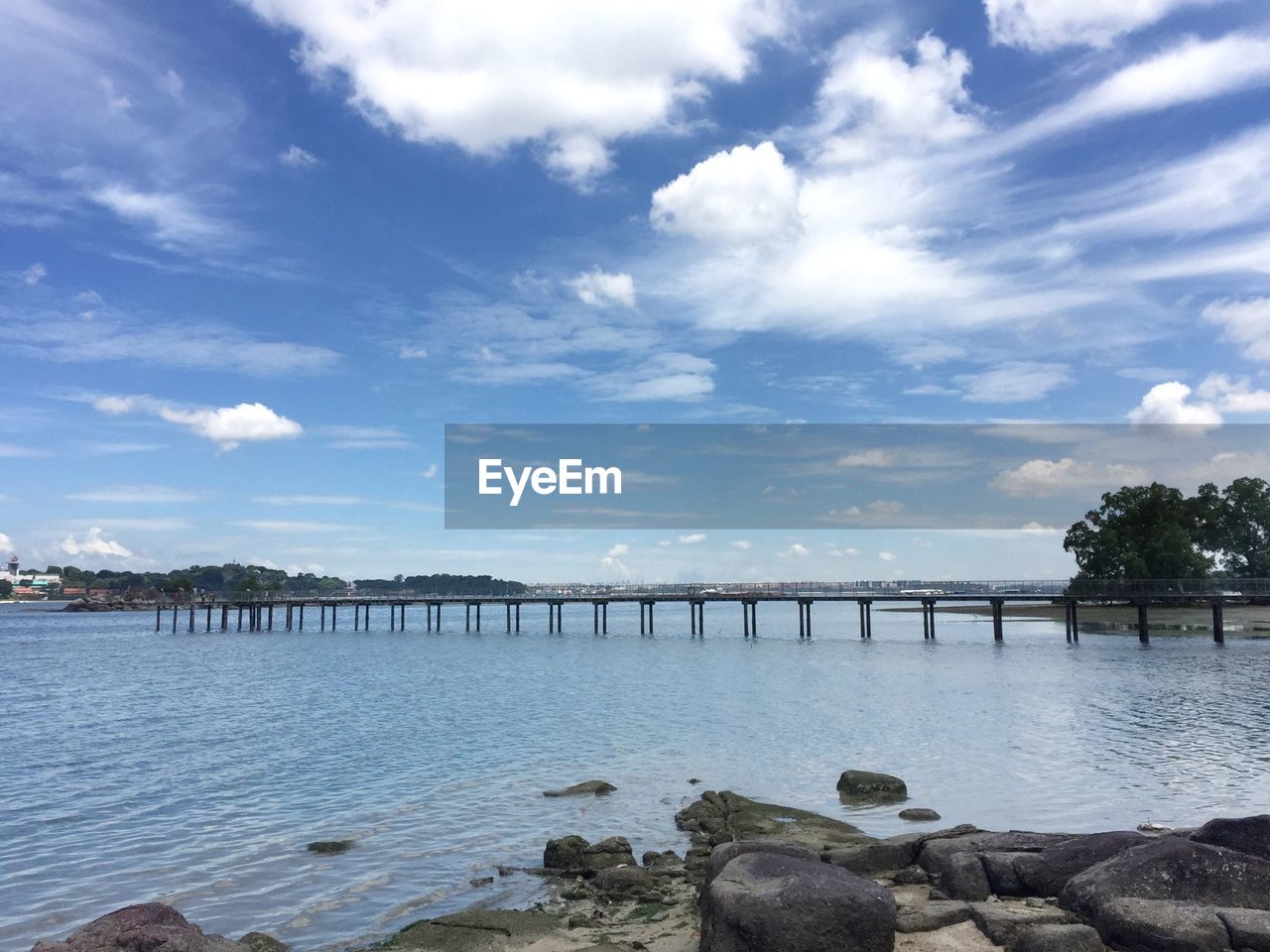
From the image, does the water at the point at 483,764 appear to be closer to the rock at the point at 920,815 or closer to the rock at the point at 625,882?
the rock at the point at 920,815

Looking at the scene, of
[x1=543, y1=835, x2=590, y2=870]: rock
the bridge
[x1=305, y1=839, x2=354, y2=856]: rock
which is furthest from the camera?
the bridge

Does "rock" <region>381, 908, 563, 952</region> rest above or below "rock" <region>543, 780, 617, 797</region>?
above

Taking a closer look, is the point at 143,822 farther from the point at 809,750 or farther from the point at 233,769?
the point at 809,750

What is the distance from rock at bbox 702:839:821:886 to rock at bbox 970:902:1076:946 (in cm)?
188

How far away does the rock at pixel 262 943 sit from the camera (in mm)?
10625

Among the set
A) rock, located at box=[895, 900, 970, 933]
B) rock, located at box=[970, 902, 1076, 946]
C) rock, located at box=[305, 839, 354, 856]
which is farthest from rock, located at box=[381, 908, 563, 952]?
rock, located at box=[970, 902, 1076, 946]

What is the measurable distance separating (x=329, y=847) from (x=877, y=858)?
9782 mm

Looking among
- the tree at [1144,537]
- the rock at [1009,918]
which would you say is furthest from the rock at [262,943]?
the tree at [1144,537]

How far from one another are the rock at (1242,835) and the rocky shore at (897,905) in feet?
0.06

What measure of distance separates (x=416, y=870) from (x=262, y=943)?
13.9ft

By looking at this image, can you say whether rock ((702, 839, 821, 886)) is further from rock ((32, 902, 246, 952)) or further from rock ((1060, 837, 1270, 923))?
rock ((32, 902, 246, 952))

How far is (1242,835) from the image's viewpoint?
35.5 feet

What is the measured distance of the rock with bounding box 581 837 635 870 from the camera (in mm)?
14453

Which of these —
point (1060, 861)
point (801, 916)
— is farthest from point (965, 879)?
point (801, 916)
